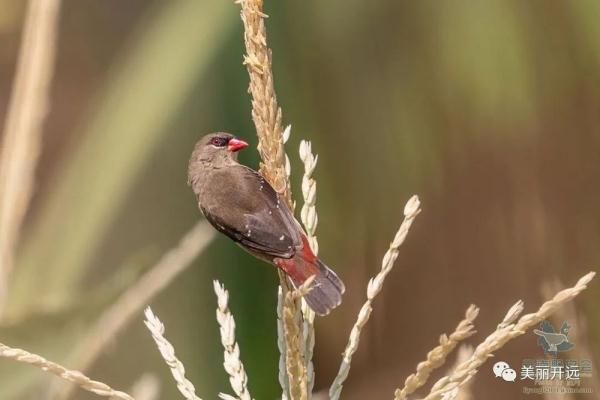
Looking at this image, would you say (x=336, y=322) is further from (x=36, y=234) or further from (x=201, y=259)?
(x=36, y=234)

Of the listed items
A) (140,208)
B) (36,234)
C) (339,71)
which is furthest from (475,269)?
(36,234)

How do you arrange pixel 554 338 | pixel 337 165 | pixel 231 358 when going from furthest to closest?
pixel 337 165, pixel 554 338, pixel 231 358

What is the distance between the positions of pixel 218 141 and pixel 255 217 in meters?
0.16

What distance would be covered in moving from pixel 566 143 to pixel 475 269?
0.25 meters

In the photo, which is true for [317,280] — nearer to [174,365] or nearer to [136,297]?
[174,365]

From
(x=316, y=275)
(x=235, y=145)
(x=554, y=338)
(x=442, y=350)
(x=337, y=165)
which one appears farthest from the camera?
(x=337, y=165)

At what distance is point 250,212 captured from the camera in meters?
0.92

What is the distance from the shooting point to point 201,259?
1.27 m

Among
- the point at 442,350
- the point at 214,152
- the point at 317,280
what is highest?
the point at 214,152

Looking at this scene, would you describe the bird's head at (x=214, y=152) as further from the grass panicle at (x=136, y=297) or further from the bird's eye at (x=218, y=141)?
the grass panicle at (x=136, y=297)

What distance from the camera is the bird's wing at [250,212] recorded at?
887 mm

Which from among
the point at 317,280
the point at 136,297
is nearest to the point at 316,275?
the point at 317,280

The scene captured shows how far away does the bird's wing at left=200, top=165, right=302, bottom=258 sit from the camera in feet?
2.91

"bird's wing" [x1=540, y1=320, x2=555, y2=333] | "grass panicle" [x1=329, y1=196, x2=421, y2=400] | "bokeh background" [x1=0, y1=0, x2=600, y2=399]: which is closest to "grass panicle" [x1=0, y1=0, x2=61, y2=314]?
"bokeh background" [x1=0, y1=0, x2=600, y2=399]
